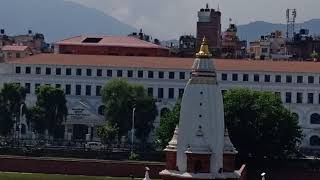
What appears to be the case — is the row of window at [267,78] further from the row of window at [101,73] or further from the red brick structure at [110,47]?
the red brick structure at [110,47]

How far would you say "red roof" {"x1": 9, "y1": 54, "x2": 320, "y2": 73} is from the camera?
132875mm

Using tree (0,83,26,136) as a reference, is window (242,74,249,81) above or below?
above

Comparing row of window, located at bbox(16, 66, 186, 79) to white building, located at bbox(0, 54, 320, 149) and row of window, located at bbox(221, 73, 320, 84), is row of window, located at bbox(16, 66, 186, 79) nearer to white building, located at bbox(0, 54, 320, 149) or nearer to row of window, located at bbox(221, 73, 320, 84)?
white building, located at bbox(0, 54, 320, 149)

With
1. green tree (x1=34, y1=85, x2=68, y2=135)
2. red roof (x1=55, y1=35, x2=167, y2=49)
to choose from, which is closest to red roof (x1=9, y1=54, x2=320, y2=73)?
green tree (x1=34, y1=85, x2=68, y2=135)

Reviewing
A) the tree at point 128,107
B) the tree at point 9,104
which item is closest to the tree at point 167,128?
the tree at point 128,107

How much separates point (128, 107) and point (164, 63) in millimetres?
15298

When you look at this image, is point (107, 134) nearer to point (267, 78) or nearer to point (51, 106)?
point (51, 106)

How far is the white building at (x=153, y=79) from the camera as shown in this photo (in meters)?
131

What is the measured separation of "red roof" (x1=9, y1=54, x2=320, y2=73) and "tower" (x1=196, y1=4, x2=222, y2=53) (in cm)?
3580

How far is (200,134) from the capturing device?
65.2 metres

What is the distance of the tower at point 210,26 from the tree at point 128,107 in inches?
1929

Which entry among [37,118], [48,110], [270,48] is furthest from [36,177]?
[270,48]

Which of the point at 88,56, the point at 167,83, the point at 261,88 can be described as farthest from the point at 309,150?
the point at 88,56

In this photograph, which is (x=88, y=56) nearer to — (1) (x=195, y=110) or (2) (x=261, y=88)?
(2) (x=261, y=88)
